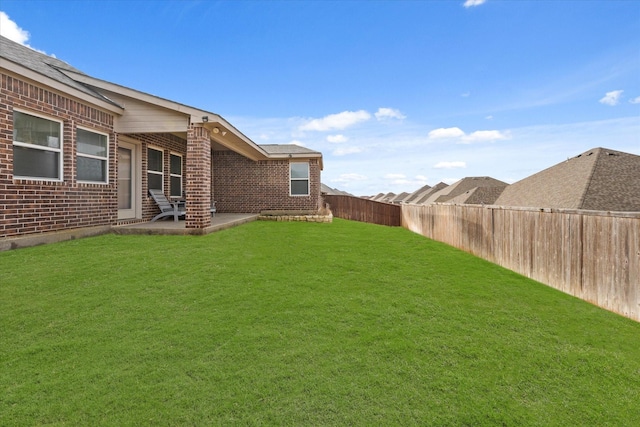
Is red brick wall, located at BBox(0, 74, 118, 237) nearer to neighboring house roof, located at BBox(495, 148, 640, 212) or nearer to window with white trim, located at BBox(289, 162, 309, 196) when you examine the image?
window with white trim, located at BBox(289, 162, 309, 196)

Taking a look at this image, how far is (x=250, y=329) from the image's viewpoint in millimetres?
3232

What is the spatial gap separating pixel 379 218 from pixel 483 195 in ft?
21.3

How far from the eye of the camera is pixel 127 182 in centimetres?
965

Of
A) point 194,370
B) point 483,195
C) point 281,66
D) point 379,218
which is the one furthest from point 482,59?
point 194,370

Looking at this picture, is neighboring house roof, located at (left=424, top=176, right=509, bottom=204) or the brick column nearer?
the brick column

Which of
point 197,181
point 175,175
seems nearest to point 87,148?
point 197,181

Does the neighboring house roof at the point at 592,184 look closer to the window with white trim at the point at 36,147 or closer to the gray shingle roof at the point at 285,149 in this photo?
the gray shingle roof at the point at 285,149

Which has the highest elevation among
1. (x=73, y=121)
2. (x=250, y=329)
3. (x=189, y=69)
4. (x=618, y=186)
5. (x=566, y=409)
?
(x=189, y=69)

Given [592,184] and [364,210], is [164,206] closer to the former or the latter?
[364,210]

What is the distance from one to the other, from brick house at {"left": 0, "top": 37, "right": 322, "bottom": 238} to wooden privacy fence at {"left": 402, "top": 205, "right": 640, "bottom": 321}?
292 inches

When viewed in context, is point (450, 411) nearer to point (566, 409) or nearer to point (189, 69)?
point (566, 409)

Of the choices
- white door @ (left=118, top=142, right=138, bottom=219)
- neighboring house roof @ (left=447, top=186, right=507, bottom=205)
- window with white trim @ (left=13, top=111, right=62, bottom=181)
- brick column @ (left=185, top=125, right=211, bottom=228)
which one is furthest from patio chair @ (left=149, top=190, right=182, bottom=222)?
neighboring house roof @ (left=447, top=186, right=507, bottom=205)

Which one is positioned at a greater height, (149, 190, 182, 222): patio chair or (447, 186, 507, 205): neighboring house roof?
(447, 186, 507, 205): neighboring house roof

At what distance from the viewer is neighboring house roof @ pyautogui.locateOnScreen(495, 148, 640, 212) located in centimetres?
823
